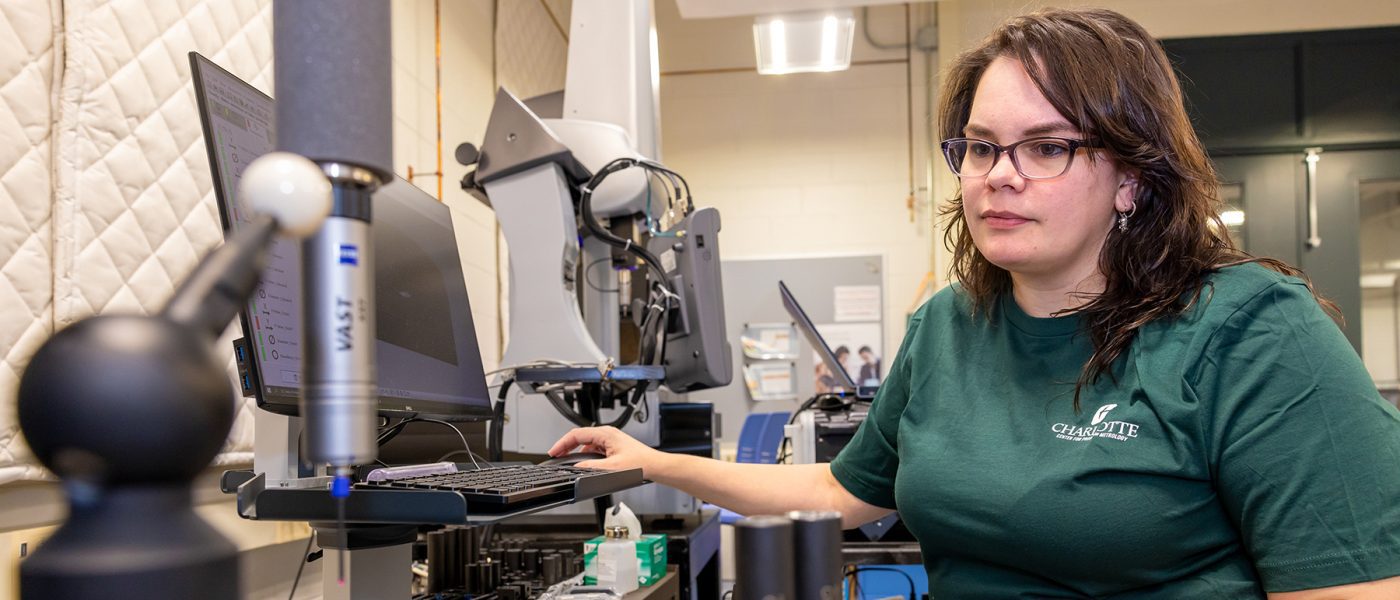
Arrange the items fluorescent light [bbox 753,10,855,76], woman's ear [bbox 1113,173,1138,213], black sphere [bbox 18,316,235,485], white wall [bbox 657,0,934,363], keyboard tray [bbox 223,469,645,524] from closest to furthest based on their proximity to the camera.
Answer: black sphere [bbox 18,316,235,485] < keyboard tray [bbox 223,469,645,524] < woman's ear [bbox 1113,173,1138,213] < fluorescent light [bbox 753,10,855,76] < white wall [bbox 657,0,934,363]

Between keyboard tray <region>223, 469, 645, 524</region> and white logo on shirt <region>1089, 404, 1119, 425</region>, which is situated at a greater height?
white logo on shirt <region>1089, 404, 1119, 425</region>

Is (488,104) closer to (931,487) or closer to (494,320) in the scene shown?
(494,320)

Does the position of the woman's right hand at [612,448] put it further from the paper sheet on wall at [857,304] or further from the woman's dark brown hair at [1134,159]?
the paper sheet on wall at [857,304]

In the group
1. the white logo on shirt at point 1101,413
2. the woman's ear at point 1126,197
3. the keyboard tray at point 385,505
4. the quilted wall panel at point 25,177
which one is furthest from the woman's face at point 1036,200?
the quilted wall panel at point 25,177

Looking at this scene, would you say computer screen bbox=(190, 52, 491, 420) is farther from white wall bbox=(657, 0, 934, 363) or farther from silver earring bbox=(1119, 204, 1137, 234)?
white wall bbox=(657, 0, 934, 363)

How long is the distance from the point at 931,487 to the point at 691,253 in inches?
35.4

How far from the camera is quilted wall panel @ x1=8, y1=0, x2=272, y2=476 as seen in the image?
1.42m

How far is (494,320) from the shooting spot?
3514 millimetres

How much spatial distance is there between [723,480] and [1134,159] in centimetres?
63

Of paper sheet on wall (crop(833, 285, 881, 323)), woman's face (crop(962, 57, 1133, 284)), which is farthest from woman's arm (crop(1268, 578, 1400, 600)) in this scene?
paper sheet on wall (crop(833, 285, 881, 323))

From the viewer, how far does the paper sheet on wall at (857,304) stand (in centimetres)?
503

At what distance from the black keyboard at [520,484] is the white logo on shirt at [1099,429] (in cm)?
47

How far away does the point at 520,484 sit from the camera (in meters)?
0.85

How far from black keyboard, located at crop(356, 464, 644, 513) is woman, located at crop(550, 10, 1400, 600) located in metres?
0.15
